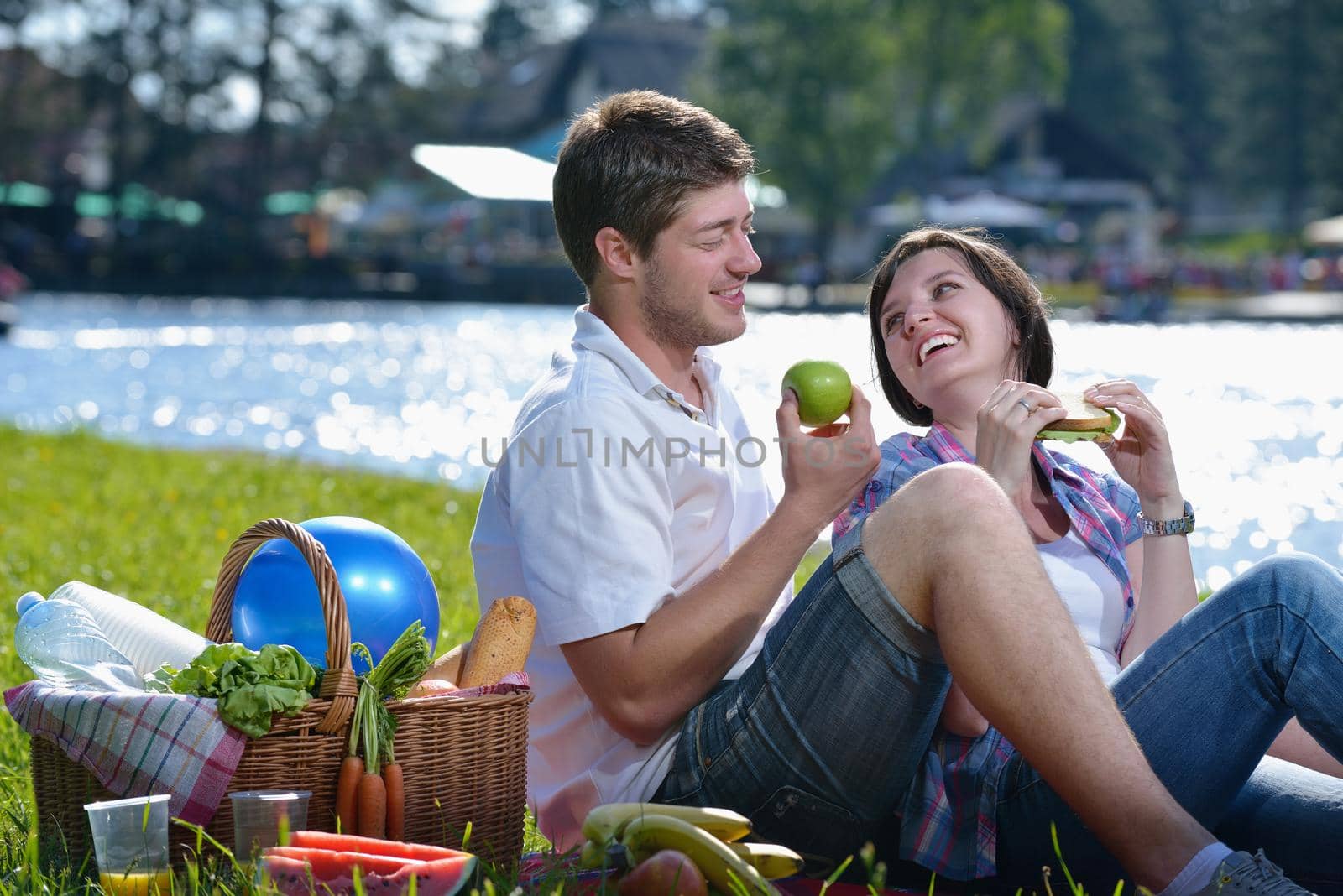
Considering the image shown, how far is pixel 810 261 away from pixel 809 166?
15.1 ft

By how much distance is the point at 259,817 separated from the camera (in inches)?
113

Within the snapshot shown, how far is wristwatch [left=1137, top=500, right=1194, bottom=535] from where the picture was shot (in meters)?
3.47

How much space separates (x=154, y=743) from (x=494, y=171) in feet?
15.6

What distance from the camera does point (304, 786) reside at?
9.79 feet

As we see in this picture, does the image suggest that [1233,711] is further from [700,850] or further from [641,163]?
[641,163]

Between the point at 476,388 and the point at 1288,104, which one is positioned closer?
the point at 476,388

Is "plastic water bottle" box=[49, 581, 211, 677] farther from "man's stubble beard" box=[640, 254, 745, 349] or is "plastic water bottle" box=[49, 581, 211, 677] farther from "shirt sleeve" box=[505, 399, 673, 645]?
"man's stubble beard" box=[640, 254, 745, 349]

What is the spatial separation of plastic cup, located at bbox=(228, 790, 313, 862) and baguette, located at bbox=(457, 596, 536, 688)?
457 mm

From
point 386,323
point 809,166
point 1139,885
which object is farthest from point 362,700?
point 809,166

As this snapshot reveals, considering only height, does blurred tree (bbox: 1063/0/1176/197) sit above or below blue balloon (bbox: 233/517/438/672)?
above

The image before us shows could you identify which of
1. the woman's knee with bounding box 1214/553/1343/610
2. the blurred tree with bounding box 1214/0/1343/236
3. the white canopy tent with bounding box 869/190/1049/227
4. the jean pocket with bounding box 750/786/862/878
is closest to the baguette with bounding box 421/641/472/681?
the jean pocket with bounding box 750/786/862/878

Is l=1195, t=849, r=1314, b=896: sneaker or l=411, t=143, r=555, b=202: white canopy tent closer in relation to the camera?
l=1195, t=849, r=1314, b=896: sneaker

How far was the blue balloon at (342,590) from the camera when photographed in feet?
11.7

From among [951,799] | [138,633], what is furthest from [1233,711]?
[138,633]
